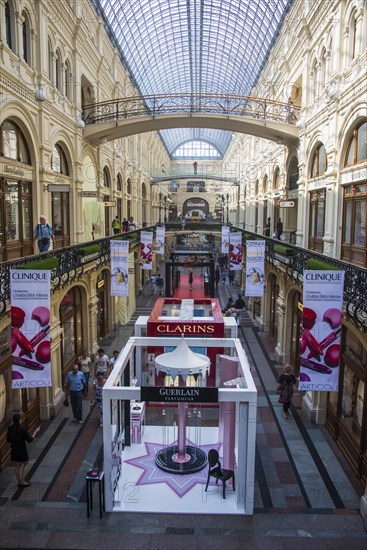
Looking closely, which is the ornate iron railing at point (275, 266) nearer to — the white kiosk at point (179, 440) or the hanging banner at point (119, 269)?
the hanging banner at point (119, 269)

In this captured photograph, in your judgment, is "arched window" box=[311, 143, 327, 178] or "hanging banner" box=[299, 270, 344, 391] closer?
"hanging banner" box=[299, 270, 344, 391]

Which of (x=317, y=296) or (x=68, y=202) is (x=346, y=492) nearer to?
(x=317, y=296)

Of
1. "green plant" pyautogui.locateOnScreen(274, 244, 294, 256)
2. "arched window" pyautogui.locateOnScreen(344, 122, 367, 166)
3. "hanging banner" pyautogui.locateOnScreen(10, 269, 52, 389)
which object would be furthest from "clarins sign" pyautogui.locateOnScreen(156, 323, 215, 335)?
"arched window" pyautogui.locateOnScreen(344, 122, 367, 166)

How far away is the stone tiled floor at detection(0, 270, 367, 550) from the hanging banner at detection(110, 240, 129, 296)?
5682 millimetres

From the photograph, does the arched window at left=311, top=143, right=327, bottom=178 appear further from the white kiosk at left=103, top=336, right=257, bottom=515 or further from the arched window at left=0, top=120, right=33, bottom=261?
the arched window at left=0, top=120, right=33, bottom=261

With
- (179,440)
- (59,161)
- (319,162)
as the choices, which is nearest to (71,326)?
(59,161)

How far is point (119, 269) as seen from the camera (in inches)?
663

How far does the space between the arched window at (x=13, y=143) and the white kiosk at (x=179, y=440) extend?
6.43 metres

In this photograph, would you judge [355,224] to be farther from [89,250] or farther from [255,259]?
[89,250]

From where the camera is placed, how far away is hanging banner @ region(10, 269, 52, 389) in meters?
8.81

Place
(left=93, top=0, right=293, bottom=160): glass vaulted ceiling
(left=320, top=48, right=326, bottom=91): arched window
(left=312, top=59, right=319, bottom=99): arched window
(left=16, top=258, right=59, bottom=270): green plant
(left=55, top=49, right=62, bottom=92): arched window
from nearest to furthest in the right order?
1. (left=16, top=258, right=59, bottom=270): green plant
2. (left=320, top=48, right=326, bottom=91): arched window
3. (left=55, top=49, right=62, bottom=92): arched window
4. (left=312, top=59, right=319, bottom=99): arched window
5. (left=93, top=0, right=293, bottom=160): glass vaulted ceiling

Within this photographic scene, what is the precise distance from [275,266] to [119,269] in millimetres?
6242

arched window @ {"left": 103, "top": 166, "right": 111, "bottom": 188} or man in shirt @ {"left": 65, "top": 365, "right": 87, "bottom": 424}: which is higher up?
arched window @ {"left": 103, "top": 166, "right": 111, "bottom": 188}

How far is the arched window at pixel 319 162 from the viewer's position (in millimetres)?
16172
